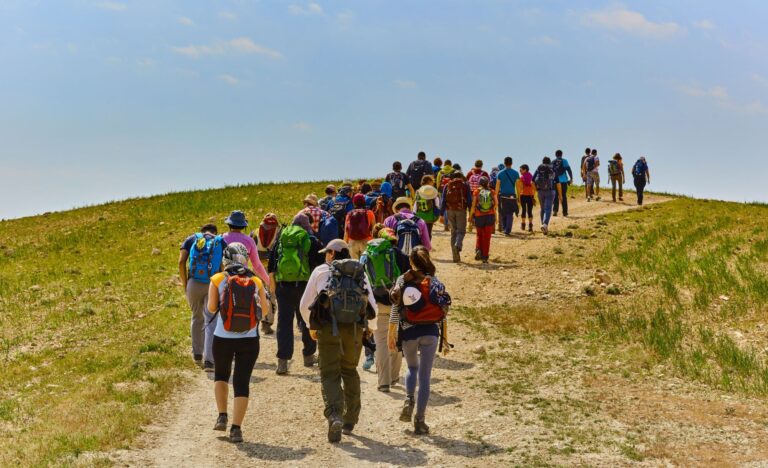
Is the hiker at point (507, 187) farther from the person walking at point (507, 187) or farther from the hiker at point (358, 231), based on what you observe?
the hiker at point (358, 231)

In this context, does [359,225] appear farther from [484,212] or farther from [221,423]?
[484,212]

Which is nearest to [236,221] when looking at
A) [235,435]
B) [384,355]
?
[384,355]

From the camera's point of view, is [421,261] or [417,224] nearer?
[421,261]

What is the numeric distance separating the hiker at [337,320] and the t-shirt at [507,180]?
16.5 meters

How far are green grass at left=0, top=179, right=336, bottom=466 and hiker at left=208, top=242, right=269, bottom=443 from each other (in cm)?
154

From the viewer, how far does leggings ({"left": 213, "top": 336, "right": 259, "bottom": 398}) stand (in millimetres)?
10227

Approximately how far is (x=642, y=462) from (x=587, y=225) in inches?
824

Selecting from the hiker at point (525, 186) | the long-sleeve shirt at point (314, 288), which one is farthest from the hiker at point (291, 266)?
the hiker at point (525, 186)

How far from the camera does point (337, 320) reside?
10.2 metres

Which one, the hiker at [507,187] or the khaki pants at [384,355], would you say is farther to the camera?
the hiker at [507,187]

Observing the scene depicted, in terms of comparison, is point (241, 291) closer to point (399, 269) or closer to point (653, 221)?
point (399, 269)

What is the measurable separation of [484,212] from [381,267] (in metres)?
11.5

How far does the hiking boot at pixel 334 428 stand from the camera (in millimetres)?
10438

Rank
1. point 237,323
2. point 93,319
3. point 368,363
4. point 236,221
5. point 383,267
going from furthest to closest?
point 93,319 → point 368,363 → point 236,221 → point 383,267 → point 237,323
